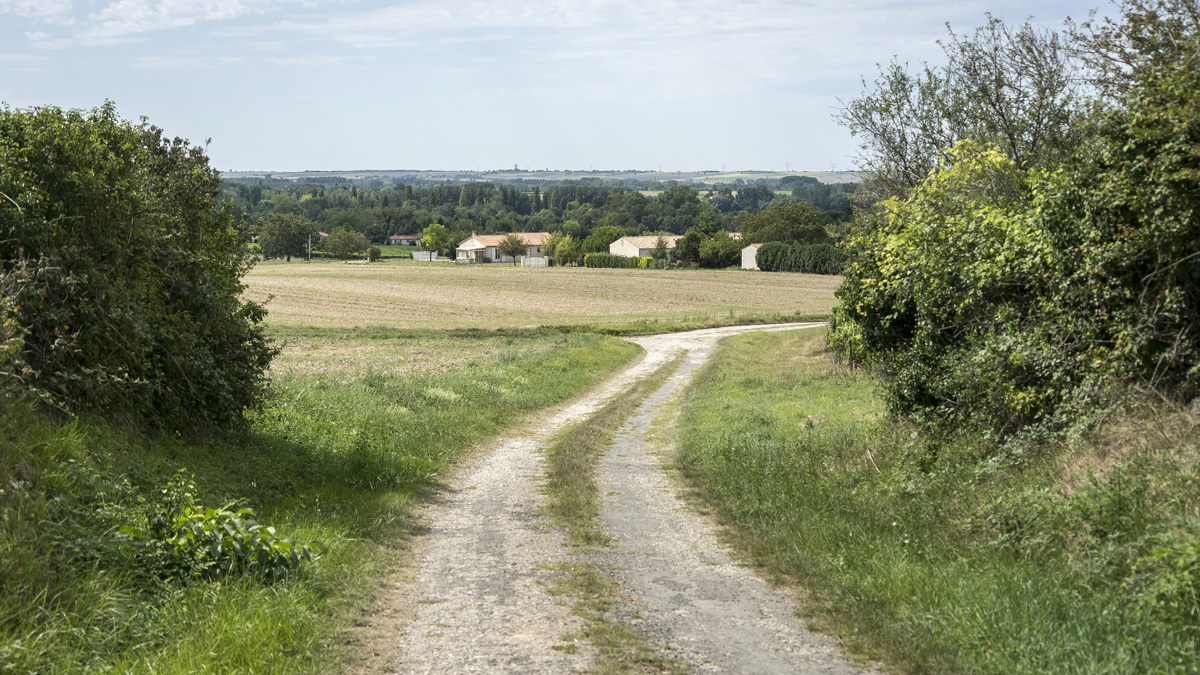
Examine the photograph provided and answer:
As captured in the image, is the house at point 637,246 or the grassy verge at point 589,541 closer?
the grassy verge at point 589,541

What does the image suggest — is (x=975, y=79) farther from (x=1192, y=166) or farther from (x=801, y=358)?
(x=801, y=358)

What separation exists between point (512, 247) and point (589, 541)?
172 meters

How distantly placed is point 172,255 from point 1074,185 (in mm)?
11045

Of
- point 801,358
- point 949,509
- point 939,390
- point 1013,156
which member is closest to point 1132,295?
point 949,509

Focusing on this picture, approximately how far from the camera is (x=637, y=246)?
16512cm

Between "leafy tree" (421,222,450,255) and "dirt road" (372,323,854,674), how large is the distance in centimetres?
18434

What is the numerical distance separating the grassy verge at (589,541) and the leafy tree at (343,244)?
148 meters

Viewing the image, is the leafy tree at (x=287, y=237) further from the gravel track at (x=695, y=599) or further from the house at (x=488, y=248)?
the gravel track at (x=695, y=599)

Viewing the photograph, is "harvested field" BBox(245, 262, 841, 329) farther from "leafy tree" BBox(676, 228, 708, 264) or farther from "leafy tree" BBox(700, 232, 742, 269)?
"leafy tree" BBox(676, 228, 708, 264)

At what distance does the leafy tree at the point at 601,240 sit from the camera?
6821 inches

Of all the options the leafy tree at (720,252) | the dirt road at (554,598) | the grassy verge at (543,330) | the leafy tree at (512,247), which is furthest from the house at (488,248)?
the dirt road at (554,598)

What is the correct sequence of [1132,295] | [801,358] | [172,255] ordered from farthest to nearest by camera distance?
[801,358] → [172,255] → [1132,295]

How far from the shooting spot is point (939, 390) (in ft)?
40.7

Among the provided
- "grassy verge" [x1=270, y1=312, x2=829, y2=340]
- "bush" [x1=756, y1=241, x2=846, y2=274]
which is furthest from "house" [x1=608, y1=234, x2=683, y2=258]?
"grassy verge" [x1=270, y1=312, x2=829, y2=340]
